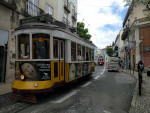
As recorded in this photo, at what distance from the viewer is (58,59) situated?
5809 mm

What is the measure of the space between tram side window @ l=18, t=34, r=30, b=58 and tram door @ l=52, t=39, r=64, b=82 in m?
1.12

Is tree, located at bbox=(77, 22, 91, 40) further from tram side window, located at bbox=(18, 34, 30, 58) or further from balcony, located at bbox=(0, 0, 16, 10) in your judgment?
tram side window, located at bbox=(18, 34, 30, 58)

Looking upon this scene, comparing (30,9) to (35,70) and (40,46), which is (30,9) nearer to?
(40,46)

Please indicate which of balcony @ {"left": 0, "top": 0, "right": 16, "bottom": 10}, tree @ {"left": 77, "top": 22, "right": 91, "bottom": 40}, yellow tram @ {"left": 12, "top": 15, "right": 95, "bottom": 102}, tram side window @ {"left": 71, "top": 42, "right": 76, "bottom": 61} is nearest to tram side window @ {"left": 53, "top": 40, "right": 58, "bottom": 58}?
yellow tram @ {"left": 12, "top": 15, "right": 95, "bottom": 102}

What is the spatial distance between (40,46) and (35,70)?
0.98 meters

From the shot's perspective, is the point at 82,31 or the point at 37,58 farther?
the point at 82,31

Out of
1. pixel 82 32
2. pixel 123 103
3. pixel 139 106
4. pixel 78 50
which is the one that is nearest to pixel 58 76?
pixel 78 50

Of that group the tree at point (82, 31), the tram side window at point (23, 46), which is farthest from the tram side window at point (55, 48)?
the tree at point (82, 31)

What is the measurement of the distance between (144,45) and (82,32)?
1726 centimetres

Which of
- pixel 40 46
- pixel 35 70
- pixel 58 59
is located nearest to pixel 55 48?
pixel 58 59

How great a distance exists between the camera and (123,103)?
5.08 metres

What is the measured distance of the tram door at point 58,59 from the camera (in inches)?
219

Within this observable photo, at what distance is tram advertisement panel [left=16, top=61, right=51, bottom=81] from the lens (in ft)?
16.2

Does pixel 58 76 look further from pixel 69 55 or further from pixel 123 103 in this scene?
pixel 123 103
